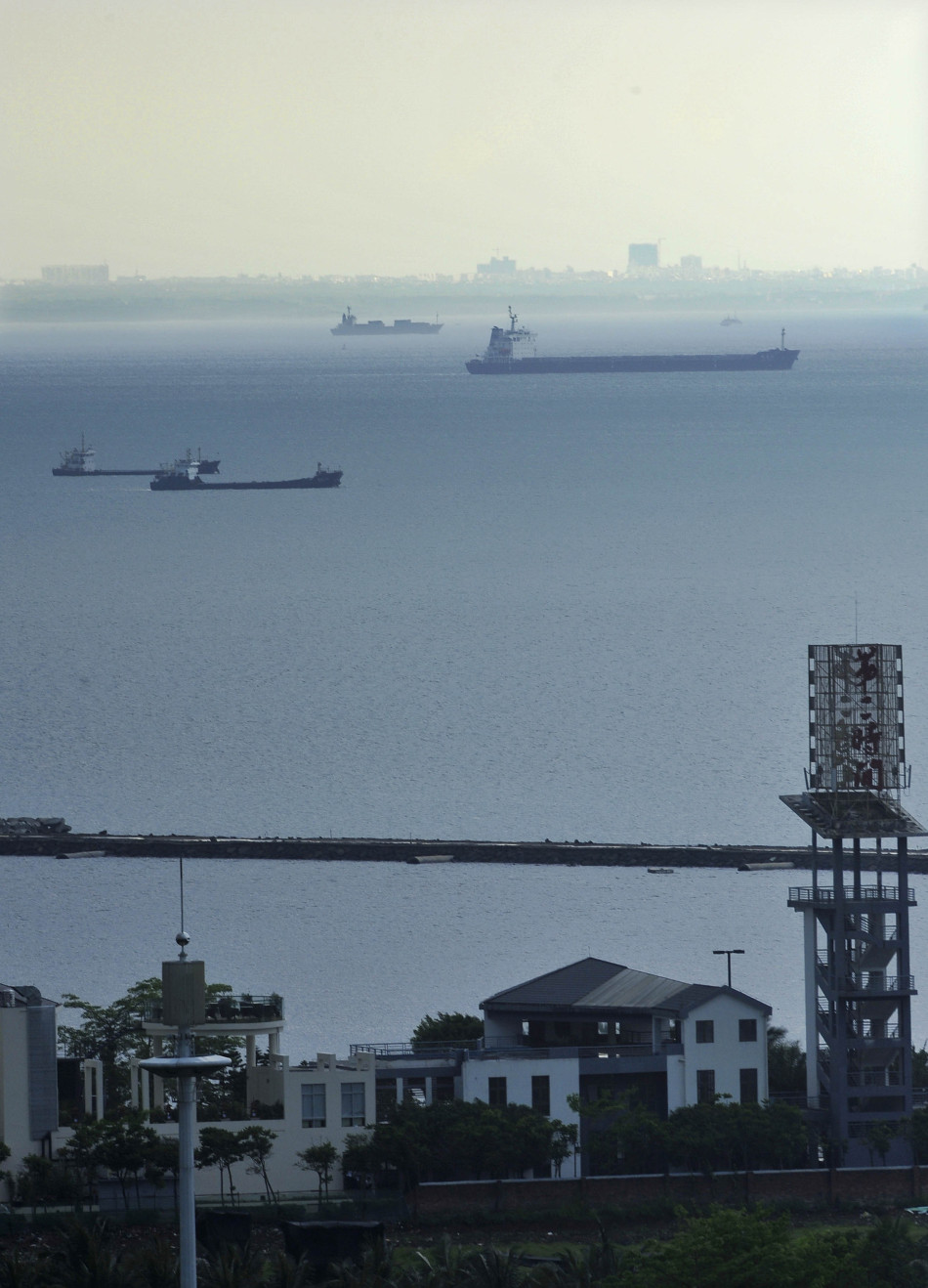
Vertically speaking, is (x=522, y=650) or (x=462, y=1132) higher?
(x=522, y=650)

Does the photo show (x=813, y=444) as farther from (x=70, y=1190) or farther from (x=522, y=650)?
(x=70, y=1190)

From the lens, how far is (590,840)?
37.9 m

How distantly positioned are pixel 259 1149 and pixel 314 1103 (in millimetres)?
872

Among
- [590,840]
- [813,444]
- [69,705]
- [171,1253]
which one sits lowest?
[171,1253]

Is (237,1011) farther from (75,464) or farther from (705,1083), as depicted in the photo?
(75,464)

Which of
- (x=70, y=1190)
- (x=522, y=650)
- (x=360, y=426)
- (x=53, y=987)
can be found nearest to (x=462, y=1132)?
(x=70, y=1190)

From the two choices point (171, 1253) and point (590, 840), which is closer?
point (171, 1253)

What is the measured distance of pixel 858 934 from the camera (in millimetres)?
20406

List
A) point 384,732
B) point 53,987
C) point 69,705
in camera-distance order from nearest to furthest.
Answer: point 53,987 < point 384,732 < point 69,705

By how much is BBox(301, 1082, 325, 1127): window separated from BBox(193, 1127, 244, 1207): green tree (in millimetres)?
799

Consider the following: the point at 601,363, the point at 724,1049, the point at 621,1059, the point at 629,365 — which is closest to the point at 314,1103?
the point at 621,1059

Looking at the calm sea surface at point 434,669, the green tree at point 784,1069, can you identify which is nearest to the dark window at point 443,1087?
the green tree at point 784,1069

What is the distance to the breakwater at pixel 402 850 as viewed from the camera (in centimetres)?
3638

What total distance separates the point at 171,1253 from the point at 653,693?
129 ft
